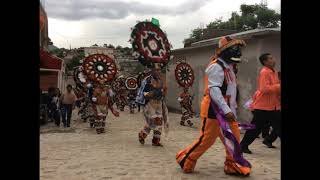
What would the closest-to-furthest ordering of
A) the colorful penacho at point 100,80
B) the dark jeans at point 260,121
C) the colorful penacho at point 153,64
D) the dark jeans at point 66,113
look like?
the dark jeans at point 260,121
the colorful penacho at point 153,64
the colorful penacho at point 100,80
the dark jeans at point 66,113

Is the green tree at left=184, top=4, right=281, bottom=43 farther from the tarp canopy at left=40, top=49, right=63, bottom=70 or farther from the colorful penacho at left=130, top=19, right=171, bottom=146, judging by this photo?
the colorful penacho at left=130, top=19, right=171, bottom=146

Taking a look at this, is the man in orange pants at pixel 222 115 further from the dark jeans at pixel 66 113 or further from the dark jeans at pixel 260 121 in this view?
the dark jeans at pixel 66 113

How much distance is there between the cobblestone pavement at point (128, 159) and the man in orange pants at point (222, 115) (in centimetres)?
24

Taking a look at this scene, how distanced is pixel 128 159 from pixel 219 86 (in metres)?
2.80

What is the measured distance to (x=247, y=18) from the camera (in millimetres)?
45062

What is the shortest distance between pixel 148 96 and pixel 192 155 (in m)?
3.88

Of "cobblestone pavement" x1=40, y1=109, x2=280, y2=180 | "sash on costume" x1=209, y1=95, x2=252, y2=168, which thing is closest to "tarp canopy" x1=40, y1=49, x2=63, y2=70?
"cobblestone pavement" x1=40, y1=109, x2=280, y2=180

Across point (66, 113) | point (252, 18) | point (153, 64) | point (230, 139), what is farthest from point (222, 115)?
point (252, 18)

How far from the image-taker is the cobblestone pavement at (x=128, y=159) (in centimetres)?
738

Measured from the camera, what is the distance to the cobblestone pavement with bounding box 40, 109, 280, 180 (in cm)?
738

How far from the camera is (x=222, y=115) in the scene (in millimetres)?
6887

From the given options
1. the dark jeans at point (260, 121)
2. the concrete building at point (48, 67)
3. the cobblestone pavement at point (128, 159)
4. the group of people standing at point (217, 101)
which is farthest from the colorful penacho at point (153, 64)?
the concrete building at point (48, 67)
